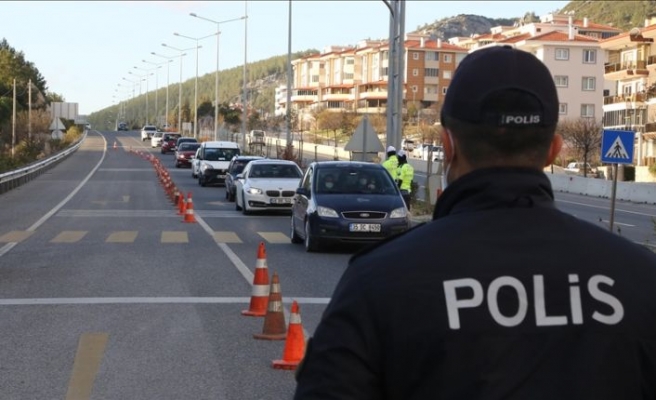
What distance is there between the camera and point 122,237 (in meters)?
22.7

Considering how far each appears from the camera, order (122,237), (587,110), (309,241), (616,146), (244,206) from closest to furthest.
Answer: (309,241), (122,237), (616,146), (244,206), (587,110)

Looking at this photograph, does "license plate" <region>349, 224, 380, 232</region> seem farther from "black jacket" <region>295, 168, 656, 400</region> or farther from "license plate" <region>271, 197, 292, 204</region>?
"black jacket" <region>295, 168, 656, 400</region>

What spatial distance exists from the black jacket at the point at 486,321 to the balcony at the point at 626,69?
85.5 metres

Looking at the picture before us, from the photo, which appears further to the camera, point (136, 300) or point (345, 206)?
point (345, 206)

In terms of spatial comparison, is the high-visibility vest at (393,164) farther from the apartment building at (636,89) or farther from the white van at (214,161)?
the apartment building at (636,89)

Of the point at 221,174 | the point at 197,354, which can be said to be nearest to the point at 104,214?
the point at 221,174

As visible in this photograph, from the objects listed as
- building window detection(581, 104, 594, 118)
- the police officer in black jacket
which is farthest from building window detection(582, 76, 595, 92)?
the police officer in black jacket

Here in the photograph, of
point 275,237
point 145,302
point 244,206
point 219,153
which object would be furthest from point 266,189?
point 219,153

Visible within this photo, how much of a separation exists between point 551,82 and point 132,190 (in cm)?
4211

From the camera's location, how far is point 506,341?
89.5 inches

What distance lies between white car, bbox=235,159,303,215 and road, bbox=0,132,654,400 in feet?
1.75

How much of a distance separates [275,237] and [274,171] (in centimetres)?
872

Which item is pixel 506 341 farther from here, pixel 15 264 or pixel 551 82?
pixel 15 264

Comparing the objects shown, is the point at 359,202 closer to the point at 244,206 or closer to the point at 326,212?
the point at 326,212
